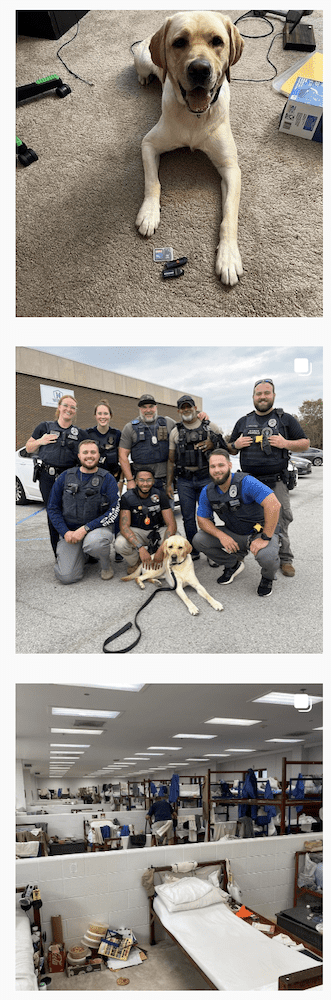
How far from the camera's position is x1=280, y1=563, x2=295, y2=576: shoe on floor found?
296 centimetres

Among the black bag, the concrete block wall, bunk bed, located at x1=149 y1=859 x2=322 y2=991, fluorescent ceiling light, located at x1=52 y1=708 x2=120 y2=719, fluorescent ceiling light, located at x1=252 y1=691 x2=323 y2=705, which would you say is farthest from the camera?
the black bag

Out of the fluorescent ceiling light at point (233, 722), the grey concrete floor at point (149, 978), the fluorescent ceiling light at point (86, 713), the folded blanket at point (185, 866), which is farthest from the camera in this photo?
the fluorescent ceiling light at point (233, 722)

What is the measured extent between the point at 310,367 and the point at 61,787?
827 inches

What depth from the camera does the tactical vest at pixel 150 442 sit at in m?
2.96

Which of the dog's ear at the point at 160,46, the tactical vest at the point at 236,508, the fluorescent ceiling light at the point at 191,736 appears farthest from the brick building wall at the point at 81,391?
the fluorescent ceiling light at the point at 191,736

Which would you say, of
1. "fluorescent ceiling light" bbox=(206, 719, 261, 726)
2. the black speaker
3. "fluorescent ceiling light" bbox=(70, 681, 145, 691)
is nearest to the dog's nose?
the black speaker

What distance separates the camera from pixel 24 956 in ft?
10.8

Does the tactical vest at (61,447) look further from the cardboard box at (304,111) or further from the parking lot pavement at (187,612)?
the cardboard box at (304,111)

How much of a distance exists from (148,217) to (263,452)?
1461 mm

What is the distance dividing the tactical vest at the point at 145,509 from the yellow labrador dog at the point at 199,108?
122cm

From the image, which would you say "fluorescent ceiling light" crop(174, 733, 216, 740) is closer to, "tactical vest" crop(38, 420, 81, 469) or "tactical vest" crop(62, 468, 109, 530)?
"tactical vest" crop(62, 468, 109, 530)

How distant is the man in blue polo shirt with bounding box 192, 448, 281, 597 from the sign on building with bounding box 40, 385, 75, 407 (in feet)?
2.97

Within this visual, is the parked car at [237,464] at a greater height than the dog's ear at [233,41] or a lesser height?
lesser
